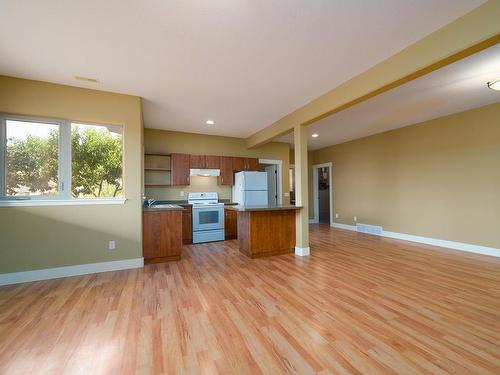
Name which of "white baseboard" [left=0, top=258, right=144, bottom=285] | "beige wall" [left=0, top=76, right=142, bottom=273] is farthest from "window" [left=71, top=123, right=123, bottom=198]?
"white baseboard" [left=0, top=258, right=144, bottom=285]

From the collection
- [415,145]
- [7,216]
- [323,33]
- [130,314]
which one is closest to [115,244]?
[7,216]

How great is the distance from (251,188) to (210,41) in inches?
142

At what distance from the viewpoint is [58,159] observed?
3186mm

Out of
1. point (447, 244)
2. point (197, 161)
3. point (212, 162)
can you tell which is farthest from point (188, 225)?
point (447, 244)

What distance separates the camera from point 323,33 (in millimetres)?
2143

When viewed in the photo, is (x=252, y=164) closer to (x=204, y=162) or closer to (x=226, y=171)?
(x=226, y=171)

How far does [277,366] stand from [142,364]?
906mm

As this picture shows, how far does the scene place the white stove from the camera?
5.08m

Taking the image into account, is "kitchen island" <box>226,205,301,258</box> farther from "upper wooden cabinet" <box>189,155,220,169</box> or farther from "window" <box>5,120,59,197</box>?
"window" <box>5,120,59,197</box>

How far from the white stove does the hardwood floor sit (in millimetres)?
1682

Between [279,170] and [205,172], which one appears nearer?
[205,172]

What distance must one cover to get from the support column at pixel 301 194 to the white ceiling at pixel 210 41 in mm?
873

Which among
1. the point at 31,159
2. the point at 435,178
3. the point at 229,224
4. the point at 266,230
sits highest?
the point at 31,159

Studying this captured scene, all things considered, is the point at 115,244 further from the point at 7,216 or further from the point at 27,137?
the point at 27,137
